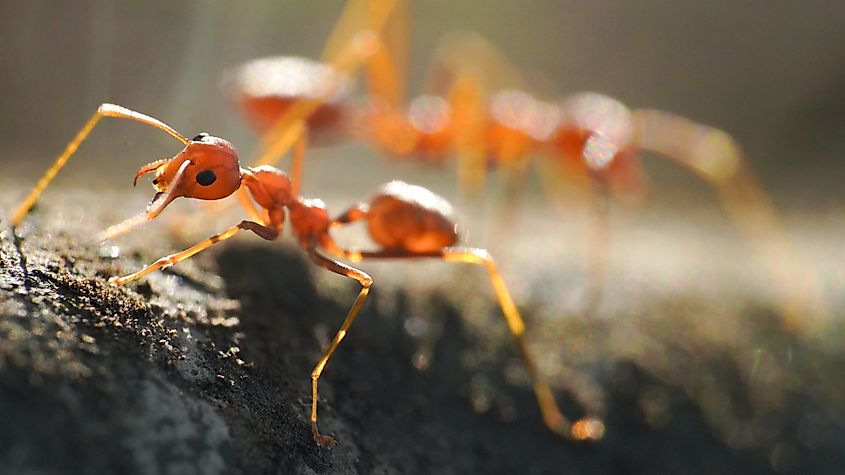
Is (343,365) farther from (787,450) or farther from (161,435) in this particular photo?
(787,450)

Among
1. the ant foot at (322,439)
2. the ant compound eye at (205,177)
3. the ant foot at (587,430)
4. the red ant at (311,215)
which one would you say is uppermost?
the ant compound eye at (205,177)

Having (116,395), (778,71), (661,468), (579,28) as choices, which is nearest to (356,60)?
(661,468)

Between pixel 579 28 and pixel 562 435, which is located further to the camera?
pixel 579 28

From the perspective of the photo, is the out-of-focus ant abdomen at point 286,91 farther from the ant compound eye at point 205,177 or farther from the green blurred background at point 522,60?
the ant compound eye at point 205,177

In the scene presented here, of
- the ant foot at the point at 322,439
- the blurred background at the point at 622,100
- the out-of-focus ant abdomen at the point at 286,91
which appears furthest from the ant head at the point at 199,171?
the out-of-focus ant abdomen at the point at 286,91

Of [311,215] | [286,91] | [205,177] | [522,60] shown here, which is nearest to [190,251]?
[205,177]

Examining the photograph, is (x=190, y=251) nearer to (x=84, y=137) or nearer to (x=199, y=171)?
(x=199, y=171)

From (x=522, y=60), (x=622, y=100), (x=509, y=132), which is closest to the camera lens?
(x=509, y=132)
